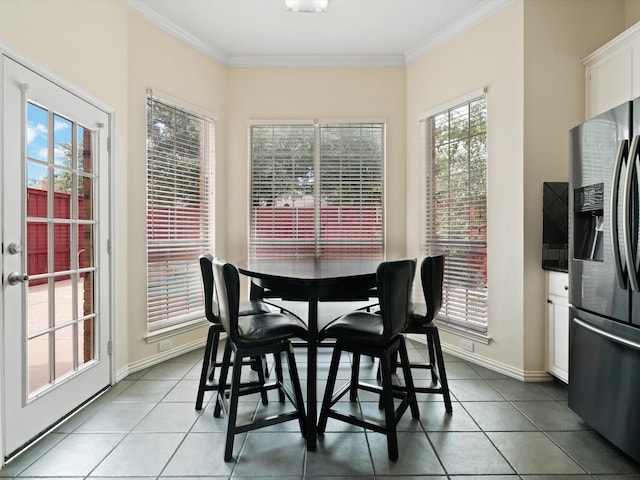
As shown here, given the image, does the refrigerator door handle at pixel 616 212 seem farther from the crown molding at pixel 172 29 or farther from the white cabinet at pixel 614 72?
the crown molding at pixel 172 29

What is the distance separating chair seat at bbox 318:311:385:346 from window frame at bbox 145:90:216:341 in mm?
1942

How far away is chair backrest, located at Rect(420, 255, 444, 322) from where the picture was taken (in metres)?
2.22

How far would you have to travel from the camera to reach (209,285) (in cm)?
225

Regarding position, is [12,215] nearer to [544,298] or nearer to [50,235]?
[50,235]

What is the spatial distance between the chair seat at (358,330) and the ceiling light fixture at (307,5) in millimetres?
2572

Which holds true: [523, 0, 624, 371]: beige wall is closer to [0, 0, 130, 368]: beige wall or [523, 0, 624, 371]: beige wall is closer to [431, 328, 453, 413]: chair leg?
[431, 328, 453, 413]: chair leg

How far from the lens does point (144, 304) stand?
10.2ft

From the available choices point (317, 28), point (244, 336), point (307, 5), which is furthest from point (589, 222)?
point (317, 28)

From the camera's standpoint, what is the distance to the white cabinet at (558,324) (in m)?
2.56

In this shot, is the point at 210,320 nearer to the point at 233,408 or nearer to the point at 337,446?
the point at 233,408

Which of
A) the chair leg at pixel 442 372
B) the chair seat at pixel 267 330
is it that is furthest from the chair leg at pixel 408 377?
the chair seat at pixel 267 330

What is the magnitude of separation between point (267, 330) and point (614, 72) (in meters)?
2.96

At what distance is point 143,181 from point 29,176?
110 cm

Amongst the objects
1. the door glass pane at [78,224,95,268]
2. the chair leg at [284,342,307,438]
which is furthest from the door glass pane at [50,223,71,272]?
the chair leg at [284,342,307,438]
